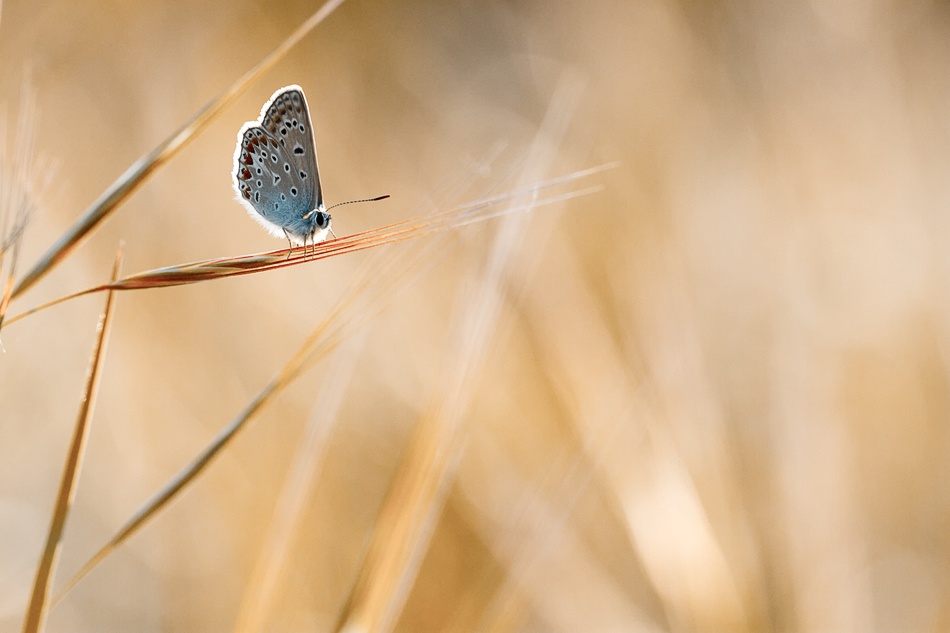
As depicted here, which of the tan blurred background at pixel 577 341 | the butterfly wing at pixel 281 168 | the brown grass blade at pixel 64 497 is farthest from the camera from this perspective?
the tan blurred background at pixel 577 341

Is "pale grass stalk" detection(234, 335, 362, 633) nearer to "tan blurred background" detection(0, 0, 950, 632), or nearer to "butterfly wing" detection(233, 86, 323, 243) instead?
"butterfly wing" detection(233, 86, 323, 243)

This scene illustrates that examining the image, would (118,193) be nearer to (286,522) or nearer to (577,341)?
(286,522)

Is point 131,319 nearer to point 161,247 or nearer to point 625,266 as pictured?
point 161,247

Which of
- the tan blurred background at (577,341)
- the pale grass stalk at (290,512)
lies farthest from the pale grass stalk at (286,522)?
Result: the tan blurred background at (577,341)

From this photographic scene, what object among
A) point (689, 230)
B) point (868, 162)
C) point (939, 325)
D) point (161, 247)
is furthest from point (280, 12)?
point (939, 325)

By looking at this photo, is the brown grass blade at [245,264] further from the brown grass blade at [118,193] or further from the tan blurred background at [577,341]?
the tan blurred background at [577,341]

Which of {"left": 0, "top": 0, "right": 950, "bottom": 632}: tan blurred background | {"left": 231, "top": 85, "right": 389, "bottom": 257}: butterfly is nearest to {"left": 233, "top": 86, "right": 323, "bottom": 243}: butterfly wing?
{"left": 231, "top": 85, "right": 389, "bottom": 257}: butterfly
